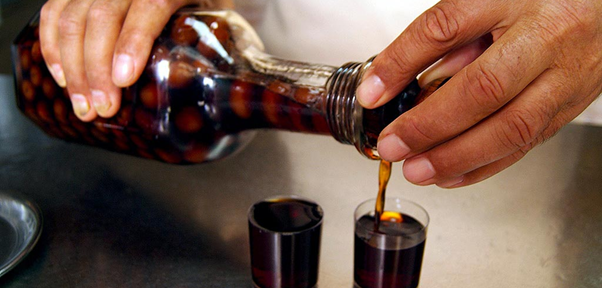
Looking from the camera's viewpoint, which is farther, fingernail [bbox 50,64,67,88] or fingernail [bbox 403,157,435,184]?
fingernail [bbox 50,64,67,88]

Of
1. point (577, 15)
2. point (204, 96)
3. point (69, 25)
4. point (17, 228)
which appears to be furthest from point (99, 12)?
point (577, 15)

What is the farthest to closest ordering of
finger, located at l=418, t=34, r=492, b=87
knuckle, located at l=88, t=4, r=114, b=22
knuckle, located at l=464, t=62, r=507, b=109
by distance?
1. knuckle, located at l=88, t=4, r=114, b=22
2. finger, located at l=418, t=34, r=492, b=87
3. knuckle, located at l=464, t=62, r=507, b=109

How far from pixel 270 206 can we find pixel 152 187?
278 mm

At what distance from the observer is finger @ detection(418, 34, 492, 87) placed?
Result: 1.68ft

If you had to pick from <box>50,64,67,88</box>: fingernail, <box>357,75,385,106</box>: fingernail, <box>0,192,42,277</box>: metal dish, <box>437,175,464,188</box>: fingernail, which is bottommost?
<box>0,192,42,277</box>: metal dish

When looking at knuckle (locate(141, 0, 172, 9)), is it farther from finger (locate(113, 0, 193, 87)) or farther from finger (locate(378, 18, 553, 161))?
finger (locate(378, 18, 553, 161))

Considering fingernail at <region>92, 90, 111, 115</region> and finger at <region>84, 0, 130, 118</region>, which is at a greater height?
finger at <region>84, 0, 130, 118</region>

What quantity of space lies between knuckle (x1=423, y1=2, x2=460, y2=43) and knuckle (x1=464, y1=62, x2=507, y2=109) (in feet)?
0.11

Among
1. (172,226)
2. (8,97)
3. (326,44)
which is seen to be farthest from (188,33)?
(8,97)

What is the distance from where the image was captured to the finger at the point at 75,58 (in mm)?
624

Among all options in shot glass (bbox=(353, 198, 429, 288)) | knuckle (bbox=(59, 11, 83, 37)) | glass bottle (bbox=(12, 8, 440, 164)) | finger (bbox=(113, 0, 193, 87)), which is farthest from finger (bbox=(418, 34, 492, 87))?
knuckle (bbox=(59, 11, 83, 37))

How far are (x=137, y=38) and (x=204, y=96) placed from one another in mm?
92

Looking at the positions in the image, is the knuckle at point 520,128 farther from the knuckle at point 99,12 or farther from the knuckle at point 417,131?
the knuckle at point 99,12

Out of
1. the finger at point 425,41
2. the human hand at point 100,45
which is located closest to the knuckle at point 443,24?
the finger at point 425,41
